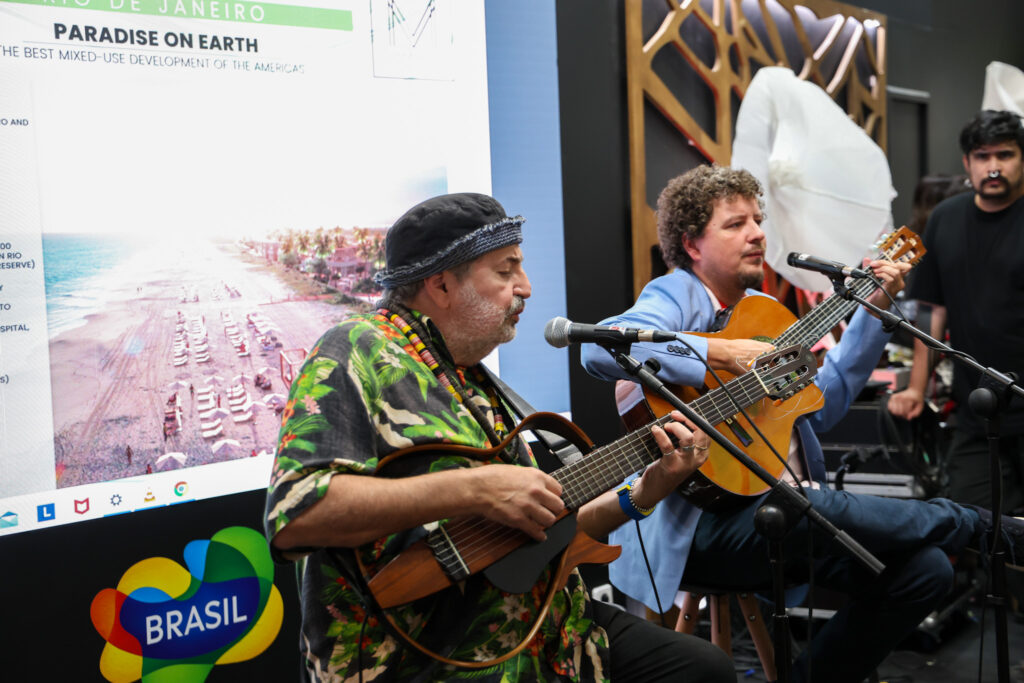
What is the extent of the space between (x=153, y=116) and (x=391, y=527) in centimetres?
149

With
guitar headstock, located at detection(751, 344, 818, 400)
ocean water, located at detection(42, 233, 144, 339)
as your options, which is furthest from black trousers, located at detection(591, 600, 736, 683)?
ocean water, located at detection(42, 233, 144, 339)

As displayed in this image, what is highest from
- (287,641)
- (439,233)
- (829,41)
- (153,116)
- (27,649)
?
(829,41)

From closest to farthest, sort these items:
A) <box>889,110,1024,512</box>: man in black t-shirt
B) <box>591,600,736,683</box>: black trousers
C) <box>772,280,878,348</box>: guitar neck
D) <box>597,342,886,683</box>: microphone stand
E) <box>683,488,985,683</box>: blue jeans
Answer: <box>597,342,886,683</box>: microphone stand < <box>591,600,736,683</box>: black trousers < <box>683,488,985,683</box>: blue jeans < <box>772,280,878,348</box>: guitar neck < <box>889,110,1024,512</box>: man in black t-shirt

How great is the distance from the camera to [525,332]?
10.7 ft

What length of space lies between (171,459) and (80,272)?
1.85ft

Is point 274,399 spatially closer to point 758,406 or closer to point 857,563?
point 758,406

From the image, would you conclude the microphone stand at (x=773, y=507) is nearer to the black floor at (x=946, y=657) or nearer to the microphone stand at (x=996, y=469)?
the microphone stand at (x=996, y=469)

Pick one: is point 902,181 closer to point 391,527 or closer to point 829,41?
point 829,41

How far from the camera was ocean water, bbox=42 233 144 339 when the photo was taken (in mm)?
2240

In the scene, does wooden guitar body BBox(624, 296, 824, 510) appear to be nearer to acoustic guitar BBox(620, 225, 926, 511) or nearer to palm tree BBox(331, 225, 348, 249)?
acoustic guitar BBox(620, 225, 926, 511)

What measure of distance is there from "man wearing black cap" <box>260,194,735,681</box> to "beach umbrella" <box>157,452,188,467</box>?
0.95m

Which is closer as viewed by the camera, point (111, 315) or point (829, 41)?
point (111, 315)

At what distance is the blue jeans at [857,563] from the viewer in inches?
93.6

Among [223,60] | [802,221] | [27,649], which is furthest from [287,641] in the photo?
[802,221]
